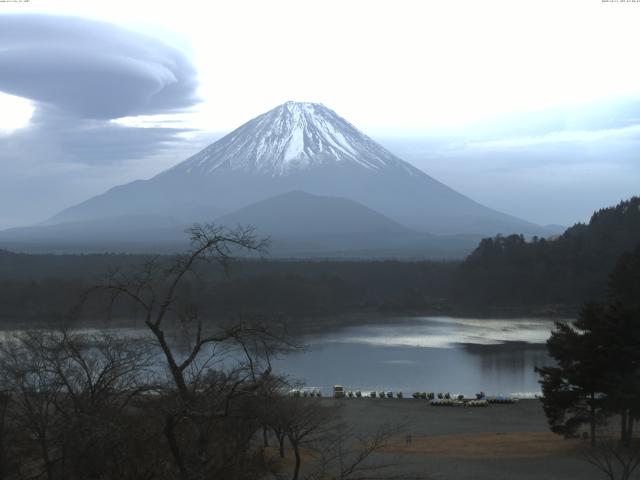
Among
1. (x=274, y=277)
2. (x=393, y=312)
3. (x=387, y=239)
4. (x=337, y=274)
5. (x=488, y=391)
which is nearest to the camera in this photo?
(x=488, y=391)

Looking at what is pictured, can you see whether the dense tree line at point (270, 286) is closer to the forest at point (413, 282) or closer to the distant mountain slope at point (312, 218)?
the forest at point (413, 282)

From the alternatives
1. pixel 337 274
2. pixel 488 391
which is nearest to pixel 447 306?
pixel 337 274

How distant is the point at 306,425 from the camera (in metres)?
9.86

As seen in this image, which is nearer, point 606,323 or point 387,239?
point 606,323

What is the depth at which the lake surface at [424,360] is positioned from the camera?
22000mm

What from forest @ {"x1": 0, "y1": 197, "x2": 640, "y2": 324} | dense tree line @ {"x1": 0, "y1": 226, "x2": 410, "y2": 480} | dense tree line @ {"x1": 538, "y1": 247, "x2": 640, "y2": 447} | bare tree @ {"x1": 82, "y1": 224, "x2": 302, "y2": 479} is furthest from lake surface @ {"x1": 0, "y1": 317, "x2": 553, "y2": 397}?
bare tree @ {"x1": 82, "y1": 224, "x2": 302, "y2": 479}

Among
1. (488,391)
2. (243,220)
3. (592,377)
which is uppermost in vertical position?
(243,220)

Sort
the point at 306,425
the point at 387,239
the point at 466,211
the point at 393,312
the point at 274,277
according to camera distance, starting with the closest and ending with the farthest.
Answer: the point at 306,425, the point at 393,312, the point at 274,277, the point at 387,239, the point at 466,211

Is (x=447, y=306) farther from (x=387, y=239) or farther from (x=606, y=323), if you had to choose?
(x=387, y=239)

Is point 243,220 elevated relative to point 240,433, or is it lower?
elevated

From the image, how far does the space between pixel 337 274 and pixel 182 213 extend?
9956 centimetres

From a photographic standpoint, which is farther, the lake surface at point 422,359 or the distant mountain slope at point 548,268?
the distant mountain slope at point 548,268

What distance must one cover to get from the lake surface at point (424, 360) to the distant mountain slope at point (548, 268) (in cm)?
1084

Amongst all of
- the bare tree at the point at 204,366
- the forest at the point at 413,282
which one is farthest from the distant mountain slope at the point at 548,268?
the bare tree at the point at 204,366
